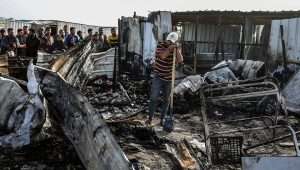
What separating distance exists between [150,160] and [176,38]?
251cm

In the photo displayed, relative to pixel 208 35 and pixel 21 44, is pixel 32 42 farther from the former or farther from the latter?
pixel 208 35

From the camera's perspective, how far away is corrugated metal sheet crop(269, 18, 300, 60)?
11195 millimetres

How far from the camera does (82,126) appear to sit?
15.6ft

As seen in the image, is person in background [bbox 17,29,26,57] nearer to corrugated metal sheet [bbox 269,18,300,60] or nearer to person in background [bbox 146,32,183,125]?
person in background [bbox 146,32,183,125]

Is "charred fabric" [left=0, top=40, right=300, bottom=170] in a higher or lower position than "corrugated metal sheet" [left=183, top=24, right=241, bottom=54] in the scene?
lower

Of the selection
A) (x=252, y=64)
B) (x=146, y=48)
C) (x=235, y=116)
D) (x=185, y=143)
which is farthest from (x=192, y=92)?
(x=146, y=48)

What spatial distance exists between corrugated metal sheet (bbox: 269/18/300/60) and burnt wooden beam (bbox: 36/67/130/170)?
748 cm

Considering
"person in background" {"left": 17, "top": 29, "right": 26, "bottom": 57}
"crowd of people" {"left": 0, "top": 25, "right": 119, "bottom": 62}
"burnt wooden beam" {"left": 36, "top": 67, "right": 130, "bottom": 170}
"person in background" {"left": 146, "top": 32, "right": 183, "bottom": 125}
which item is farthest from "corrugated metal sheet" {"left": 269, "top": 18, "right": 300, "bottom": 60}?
"burnt wooden beam" {"left": 36, "top": 67, "right": 130, "bottom": 170}

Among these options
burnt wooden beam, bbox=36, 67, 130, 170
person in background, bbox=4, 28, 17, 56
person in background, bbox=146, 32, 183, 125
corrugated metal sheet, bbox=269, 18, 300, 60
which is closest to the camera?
burnt wooden beam, bbox=36, 67, 130, 170

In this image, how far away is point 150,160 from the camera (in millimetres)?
5695

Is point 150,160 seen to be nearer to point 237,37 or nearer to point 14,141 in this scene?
point 14,141

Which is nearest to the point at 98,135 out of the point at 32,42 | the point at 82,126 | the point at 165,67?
the point at 82,126

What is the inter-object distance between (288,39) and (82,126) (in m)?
8.43

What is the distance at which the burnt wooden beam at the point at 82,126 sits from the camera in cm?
418
